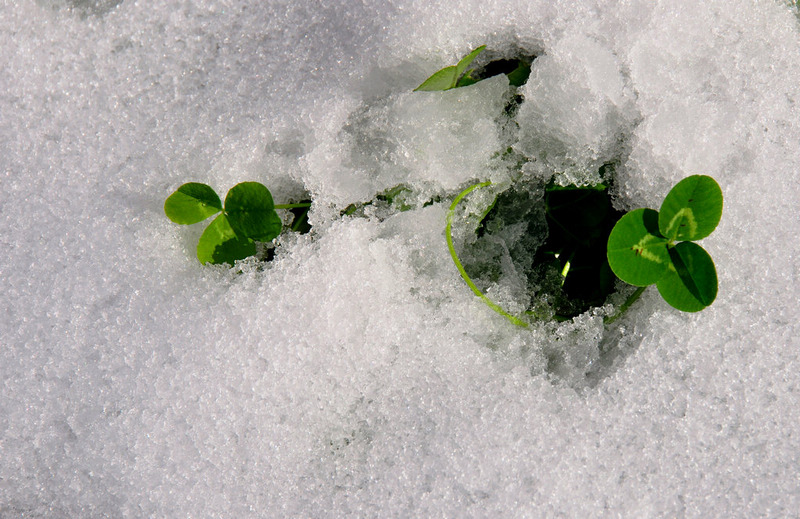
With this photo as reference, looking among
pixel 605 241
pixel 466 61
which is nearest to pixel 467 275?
pixel 605 241

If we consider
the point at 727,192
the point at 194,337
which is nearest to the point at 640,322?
the point at 727,192

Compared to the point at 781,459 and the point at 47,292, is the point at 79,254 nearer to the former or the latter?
the point at 47,292

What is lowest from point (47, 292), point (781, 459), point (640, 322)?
point (781, 459)

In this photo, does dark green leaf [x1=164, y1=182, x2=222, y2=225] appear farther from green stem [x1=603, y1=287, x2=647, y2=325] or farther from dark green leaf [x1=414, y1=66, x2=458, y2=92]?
green stem [x1=603, y1=287, x2=647, y2=325]

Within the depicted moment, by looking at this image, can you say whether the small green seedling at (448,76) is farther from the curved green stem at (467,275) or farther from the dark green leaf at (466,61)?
the curved green stem at (467,275)

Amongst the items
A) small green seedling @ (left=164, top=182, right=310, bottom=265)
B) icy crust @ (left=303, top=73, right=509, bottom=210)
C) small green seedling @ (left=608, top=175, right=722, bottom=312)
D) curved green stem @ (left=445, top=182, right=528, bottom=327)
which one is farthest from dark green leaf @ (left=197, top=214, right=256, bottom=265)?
small green seedling @ (left=608, top=175, right=722, bottom=312)

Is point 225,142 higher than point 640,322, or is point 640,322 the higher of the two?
point 225,142
